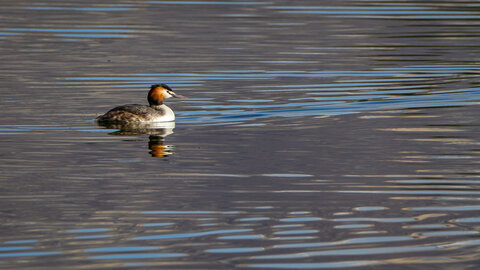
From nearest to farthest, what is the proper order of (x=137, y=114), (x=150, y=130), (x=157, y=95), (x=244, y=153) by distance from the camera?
(x=244, y=153)
(x=150, y=130)
(x=137, y=114)
(x=157, y=95)

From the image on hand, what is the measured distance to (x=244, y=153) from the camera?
1456cm

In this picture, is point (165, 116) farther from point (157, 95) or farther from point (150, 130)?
point (157, 95)

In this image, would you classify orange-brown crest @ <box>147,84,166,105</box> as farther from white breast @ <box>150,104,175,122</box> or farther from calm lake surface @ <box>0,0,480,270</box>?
white breast @ <box>150,104,175,122</box>

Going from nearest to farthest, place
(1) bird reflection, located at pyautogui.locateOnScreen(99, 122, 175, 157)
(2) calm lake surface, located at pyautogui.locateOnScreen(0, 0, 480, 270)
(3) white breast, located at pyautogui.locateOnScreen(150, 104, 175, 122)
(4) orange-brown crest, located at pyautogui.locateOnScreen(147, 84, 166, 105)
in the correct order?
(2) calm lake surface, located at pyautogui.locateOnScreen(0, 0, 480, 270), (1) bird reflection, located at pyautogui.locateOnScreen(99, 122, 175, 157), (3) white breast, located at pyautogui.locateOnScreen(150, 104, 175, 122), (4) orange-brown crest, located at pyautogui.locateOnScreen(147, 84, 166, 105)

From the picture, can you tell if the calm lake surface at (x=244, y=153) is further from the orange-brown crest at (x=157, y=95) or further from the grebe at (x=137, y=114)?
the orange-brown crest at (x=157, y=95)

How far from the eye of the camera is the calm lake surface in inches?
393

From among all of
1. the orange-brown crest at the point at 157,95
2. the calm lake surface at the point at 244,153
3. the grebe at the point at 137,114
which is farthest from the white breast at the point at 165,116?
the orange-brown crest at the point at 157,95

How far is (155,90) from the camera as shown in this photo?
61.0ft

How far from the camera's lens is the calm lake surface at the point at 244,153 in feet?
32.8

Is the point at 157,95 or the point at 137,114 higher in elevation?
the point at 157,95

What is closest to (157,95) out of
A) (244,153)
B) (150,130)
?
(150,130)

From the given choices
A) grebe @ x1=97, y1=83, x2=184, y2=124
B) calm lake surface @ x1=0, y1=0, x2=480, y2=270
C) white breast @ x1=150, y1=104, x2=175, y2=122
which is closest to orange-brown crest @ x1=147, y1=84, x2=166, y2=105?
grebe @ x1=97, y1=83, x2=184, y2=124

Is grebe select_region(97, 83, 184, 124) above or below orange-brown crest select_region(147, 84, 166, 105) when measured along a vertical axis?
below

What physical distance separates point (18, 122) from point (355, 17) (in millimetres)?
20830
